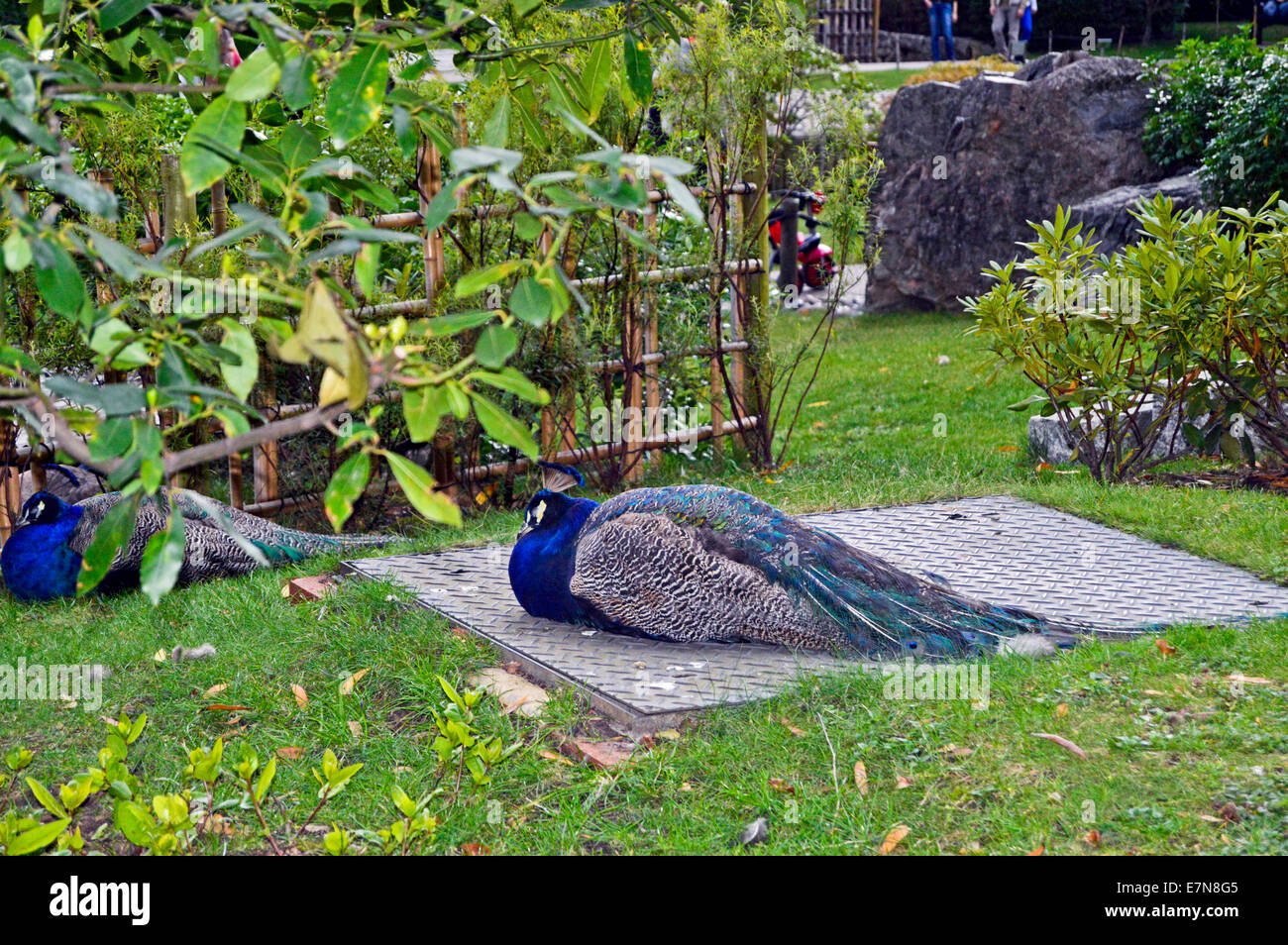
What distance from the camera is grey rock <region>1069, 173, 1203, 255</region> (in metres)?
10.1

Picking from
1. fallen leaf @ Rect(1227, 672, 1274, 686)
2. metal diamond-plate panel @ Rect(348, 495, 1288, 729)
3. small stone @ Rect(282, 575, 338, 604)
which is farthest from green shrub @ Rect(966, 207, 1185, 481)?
small stone @ Rect(282, 575, 338, 604)

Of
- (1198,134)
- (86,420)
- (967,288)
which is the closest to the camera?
(86,420)

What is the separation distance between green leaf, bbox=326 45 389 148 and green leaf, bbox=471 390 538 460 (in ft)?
1.56

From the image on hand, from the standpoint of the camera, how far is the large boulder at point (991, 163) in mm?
11492

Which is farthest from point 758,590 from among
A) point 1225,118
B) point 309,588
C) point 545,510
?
point 1225,118

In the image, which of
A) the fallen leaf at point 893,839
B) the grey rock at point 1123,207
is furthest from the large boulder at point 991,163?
the fallen leaf at point 893,839

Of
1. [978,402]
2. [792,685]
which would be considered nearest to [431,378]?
[792,685]

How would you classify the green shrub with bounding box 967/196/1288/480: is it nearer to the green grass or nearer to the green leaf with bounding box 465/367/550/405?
the green leaf with bounding box 465/367/550/405

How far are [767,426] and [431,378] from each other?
5.65 metres

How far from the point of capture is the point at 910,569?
4801 millimetres

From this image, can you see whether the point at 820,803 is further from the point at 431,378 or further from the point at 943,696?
the point at 431,378

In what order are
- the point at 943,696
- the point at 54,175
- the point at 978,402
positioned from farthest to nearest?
the point at 978,402 < the point at 943,696 < the point at 54,175

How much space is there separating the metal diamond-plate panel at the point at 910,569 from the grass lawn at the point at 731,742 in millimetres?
140

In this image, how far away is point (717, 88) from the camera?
21.5 ft
